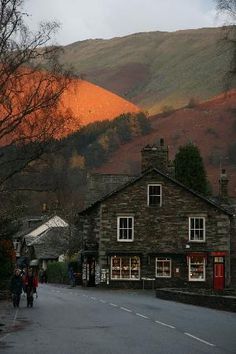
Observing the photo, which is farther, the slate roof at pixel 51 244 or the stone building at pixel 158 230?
the slate roof at pixel 51 244

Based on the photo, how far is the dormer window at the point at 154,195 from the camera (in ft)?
201

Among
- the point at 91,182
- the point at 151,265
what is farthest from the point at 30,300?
the point at 91,182

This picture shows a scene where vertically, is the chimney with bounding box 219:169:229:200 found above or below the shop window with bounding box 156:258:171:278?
above

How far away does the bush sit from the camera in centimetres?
7575

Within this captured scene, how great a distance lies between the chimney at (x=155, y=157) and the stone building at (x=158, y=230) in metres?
0.08

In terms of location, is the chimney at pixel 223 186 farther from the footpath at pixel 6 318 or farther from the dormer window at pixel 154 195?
the footpath at pixel 6 318

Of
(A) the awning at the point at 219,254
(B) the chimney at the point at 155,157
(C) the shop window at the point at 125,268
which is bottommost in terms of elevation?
(C) the shop window at the point at 125,268

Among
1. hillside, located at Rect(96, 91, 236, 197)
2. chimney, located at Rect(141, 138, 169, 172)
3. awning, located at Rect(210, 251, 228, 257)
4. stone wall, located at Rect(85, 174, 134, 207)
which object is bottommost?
awning, located at Rect(210, 251, 228, 257)

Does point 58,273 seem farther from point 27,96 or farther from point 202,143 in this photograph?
point 202,143

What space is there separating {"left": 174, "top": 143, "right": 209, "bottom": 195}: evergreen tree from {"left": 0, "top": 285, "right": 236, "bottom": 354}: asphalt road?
44.1 meters

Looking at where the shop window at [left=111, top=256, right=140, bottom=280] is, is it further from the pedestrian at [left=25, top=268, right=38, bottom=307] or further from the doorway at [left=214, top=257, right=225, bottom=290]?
the pedestrian at [left=25, top=268, right=38, bottom=307]

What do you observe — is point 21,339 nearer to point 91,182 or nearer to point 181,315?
point 181,315

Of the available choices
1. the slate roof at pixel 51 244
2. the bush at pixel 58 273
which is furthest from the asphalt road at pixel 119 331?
the slate roof at pixel 51 244

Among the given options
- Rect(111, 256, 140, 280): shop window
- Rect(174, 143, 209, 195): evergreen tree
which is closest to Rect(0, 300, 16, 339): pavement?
Rect(111, 256, 140, 280): shop window
